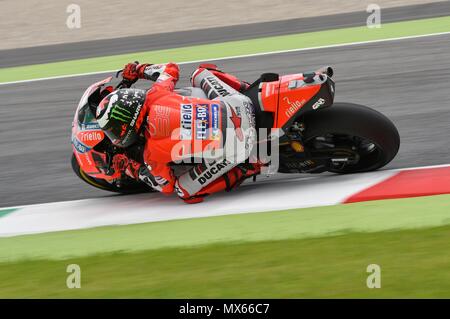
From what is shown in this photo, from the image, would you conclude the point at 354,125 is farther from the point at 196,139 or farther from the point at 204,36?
the point at 204,36

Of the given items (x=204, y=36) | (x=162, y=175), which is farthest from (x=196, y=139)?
(x=204, y=36)

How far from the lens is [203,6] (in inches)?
622

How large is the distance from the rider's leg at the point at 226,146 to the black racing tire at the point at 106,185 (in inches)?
30.5

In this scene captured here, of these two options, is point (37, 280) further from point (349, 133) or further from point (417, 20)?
point (417, 20)

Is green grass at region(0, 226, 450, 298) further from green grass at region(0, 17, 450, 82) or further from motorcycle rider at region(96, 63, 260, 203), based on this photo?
green grass at region(0, 17, 450, 82)

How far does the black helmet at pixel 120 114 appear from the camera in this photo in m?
6.86

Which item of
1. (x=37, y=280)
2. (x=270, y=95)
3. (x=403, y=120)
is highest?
(x=270, y=95)

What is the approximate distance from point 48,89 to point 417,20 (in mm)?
5423

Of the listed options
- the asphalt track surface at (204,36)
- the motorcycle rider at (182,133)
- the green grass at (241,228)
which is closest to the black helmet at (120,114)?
the motorcycle rider at (182,133)

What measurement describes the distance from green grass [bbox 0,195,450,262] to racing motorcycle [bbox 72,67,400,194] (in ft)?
1.68

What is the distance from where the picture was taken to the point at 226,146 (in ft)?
23.2

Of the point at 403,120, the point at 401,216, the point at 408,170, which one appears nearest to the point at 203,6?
the point at 403,120

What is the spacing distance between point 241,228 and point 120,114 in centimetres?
128

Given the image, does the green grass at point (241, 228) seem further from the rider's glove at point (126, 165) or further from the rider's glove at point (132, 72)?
the rider's glove at point (132, 72)
